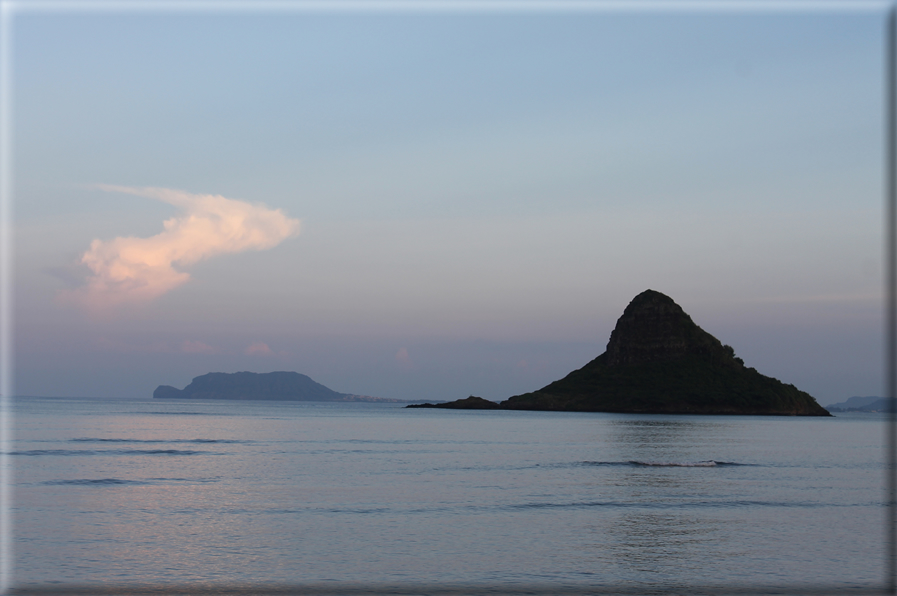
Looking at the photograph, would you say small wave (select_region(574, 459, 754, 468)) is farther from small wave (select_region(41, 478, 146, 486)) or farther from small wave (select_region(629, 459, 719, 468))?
small wave (select_region(41, 478, 146, 486))

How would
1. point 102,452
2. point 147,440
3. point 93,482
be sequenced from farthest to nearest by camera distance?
point 147,440, point 102,452, point 93,482

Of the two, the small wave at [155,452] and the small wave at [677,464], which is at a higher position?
the small wave at [677,464]

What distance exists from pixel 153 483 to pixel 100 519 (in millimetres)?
12643

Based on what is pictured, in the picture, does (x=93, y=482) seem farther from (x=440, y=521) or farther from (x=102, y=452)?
(x=440, y=521)

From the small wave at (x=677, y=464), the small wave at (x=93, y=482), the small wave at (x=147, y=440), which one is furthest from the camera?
the small wave at (x=147, y=440)

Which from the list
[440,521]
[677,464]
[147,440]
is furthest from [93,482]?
[677,464]

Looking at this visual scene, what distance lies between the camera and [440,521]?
99.5 ft

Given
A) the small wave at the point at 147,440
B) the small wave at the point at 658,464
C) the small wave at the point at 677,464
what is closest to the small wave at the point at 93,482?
the small wave at the point at 658,464

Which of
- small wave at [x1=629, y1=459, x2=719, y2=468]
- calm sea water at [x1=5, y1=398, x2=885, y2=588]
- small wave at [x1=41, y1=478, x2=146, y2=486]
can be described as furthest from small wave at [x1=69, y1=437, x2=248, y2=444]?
small wave at [x1=629, y1=459, x2=719, y2=468]

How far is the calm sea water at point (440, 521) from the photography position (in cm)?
2261

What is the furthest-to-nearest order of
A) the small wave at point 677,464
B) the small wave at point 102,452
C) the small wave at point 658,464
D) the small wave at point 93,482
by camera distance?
1. the small wave at point 102,452
2. the small wave at point 658,464
3. the small wave at point 677,464
4. the small wave at point 93,482

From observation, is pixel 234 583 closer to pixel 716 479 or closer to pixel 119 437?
pixel 716 479

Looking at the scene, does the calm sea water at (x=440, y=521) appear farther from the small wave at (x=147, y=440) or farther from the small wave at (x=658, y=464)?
the small wave at (x=147, y=440)

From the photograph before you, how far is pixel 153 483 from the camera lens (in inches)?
1668
